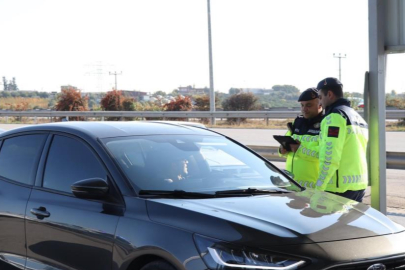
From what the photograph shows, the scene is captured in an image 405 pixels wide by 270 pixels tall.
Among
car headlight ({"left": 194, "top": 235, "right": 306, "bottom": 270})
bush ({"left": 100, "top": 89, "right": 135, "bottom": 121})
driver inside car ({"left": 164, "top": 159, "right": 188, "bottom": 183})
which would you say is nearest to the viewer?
car headlight ({"left": 194, "top": 235, "right": 306, "bottom": 270})

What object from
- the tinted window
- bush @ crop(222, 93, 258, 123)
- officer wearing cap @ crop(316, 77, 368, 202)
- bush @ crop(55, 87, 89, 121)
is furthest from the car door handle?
bush @ crop(222, 93, 258, 123)

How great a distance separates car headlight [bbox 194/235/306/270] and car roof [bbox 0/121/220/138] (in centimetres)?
165

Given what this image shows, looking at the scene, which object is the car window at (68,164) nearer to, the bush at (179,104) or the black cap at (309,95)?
the black cap at (309,95)

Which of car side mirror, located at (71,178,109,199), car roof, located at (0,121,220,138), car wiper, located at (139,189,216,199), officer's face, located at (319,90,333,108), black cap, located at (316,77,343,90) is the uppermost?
black cap, located at (316,77,343,90)

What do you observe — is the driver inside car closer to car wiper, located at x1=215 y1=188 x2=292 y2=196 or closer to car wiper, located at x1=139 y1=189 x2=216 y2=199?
car wiper, located at x1=139 y1=189 x2=216 y2=199

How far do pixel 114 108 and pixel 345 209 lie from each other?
142 ft

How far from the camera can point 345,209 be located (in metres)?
4.48

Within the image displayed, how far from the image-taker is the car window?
4.78 metres

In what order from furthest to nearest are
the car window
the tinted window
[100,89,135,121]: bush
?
[100,89,135,121]: bush
the tinted window
the car window

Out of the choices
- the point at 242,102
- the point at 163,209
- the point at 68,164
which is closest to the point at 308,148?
the point at 68,164

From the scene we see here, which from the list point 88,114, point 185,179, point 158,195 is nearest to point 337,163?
point 185,179

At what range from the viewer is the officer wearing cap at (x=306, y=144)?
6305 millimetres

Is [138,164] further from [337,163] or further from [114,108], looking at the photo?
[114,108]

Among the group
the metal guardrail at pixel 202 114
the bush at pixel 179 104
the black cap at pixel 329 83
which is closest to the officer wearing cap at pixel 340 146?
the black cap at pixel 329 83
